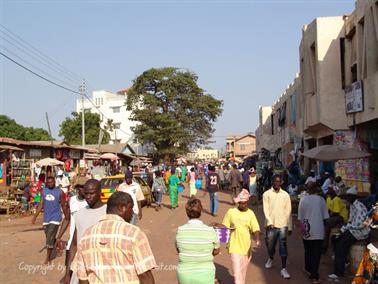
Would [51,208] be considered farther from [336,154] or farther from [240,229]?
[336,154]

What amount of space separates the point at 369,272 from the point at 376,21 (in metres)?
9.78

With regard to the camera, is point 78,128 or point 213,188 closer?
point 213,188

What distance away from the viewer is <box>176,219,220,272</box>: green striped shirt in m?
4.95

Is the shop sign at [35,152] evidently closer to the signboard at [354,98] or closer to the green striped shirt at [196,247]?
the signboard at [354,98]

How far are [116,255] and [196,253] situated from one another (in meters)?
1.60

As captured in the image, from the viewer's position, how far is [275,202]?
837cm

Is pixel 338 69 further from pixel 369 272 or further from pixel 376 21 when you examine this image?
pixel 369 272

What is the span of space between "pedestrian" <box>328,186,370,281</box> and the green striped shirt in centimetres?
359

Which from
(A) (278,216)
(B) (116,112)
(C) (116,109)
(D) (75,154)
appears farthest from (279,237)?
(C) (116,109)

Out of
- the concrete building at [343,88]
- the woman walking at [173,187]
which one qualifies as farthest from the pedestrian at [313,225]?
the woman walking at [173,187]

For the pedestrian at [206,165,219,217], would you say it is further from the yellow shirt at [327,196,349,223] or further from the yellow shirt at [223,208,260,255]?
the yellow shirt at [223,208,260,255]

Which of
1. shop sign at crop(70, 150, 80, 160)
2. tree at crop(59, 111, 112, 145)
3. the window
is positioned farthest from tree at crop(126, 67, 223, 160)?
the window

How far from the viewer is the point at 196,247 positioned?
4.96 meters

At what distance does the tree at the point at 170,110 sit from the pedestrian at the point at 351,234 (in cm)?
4229
